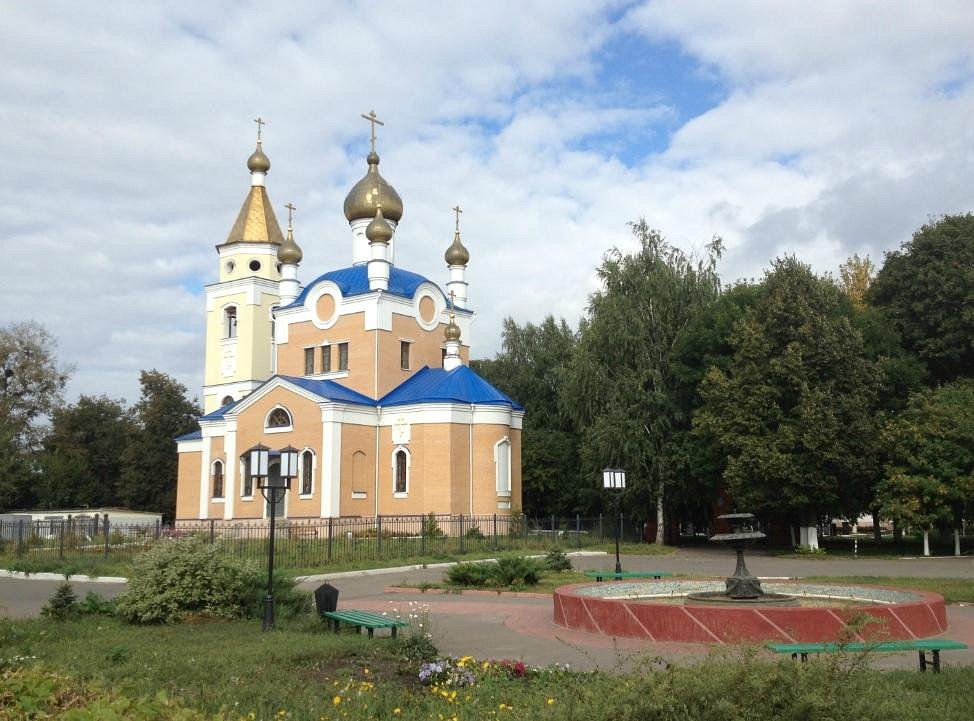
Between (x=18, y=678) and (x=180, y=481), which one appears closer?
(x=18, y=678)

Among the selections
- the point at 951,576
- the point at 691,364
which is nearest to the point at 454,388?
the point at 691,364

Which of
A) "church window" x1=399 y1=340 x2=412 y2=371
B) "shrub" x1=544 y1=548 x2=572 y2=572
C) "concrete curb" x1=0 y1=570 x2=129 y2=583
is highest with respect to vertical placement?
"church window" x1=399 y1=340 x2=412 y2=371

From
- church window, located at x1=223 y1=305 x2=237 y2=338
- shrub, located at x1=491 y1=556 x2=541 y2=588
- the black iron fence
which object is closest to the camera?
shrub, located at x1=491 y1=556 x2=541 y2=588

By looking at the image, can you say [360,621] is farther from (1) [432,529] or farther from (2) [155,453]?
(2) [155,453]

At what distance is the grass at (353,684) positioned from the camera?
4742 mm

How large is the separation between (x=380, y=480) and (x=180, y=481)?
37.3 ft

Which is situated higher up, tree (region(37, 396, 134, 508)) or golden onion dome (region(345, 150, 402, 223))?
golden onion dome (region(345, 150, 402, 223))

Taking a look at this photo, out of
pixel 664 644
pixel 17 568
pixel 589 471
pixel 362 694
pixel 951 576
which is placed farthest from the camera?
pixel 589 471

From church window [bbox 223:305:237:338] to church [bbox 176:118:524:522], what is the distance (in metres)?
0.19

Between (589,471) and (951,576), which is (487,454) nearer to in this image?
(589,471)

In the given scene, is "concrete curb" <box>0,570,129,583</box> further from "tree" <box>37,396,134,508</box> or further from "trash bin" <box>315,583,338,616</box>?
"tree" <box>37,396,134,508</box>

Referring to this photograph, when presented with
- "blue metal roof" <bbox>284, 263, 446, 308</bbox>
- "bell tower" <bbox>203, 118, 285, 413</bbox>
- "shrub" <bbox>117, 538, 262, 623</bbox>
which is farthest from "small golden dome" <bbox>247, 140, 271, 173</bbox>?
"shrub" <bbox>117, 538, 262, 623</bbox>

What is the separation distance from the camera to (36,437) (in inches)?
2138

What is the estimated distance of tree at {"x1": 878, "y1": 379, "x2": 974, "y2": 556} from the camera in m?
25.7
